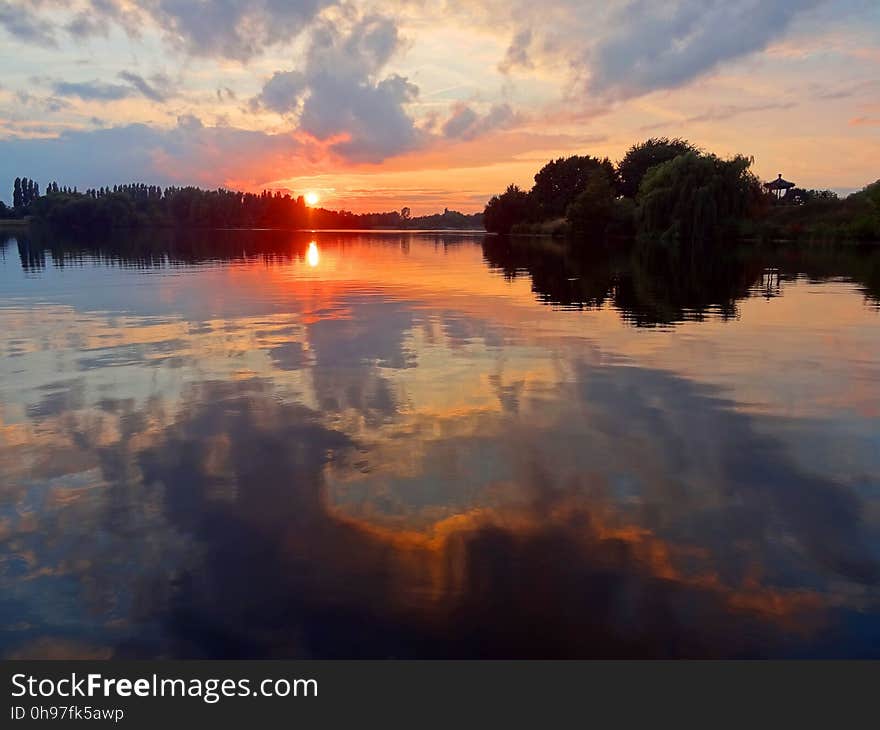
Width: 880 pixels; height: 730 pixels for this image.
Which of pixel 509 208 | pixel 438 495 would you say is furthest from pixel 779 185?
pixel 438 495

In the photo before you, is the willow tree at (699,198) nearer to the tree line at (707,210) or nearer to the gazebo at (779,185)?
the tree line at (707,210)

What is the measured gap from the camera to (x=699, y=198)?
276 feet

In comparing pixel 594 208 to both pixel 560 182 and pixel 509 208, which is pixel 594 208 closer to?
pixel 560 182

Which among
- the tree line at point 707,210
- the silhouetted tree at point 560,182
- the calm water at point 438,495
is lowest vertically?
the calm water at point 438,495

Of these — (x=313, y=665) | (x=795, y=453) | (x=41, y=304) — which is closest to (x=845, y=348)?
(x=795, y=453)

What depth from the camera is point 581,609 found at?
691 cm

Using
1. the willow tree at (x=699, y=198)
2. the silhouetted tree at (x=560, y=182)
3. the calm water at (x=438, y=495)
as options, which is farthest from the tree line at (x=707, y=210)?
the calm water at (x=438, y=495)

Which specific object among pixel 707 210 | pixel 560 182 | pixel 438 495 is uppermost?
pixel 560 182

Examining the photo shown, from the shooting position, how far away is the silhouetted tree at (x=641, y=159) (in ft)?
470

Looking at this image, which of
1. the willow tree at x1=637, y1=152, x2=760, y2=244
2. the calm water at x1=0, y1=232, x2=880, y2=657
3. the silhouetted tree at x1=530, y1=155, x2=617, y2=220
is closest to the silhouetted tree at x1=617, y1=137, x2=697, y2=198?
the silhouetted tree at x1=530, y1=155, x2=617, y2=220

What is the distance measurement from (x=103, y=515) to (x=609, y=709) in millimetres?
7222

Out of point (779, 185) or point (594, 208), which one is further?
point (779, 185)

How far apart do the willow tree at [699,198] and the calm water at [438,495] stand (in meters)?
68.3

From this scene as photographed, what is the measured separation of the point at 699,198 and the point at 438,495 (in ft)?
282
